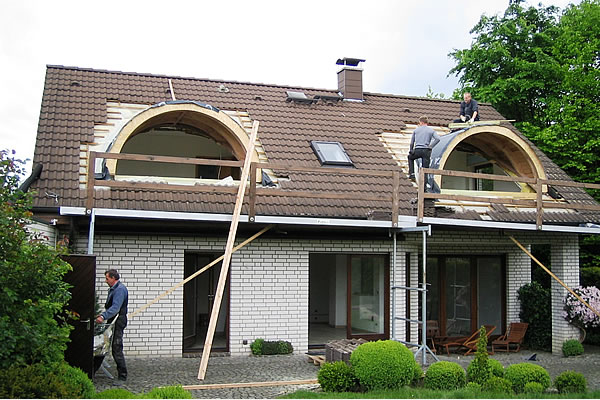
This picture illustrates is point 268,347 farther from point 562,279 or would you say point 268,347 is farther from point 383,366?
point 562,279

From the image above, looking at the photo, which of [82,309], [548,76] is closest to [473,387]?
[82,309]

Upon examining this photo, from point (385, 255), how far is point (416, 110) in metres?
5.61

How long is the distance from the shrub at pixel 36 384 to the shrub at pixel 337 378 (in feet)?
11.5

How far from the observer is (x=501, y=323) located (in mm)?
15875

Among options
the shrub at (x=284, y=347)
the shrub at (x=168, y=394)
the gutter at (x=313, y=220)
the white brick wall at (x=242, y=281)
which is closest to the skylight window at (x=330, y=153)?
the white brick wall at (x=242, y=281)

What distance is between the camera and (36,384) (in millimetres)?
6641

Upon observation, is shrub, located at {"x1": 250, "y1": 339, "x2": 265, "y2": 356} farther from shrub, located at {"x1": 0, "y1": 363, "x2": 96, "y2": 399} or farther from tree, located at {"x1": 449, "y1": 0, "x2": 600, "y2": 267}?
tree, located at {"x1": 449, "y1": 0, "x2": 600, "y2": 267}

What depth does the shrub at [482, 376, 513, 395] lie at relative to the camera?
30.1 ft

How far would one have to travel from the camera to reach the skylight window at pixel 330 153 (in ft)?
47.4

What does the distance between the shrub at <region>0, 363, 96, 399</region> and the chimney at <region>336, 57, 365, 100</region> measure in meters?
12.7

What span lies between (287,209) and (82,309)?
4718 mm

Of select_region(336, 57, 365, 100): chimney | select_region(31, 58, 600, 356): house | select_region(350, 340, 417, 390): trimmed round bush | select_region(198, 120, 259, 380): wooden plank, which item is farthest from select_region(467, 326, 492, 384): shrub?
select_region(336, 57, 365, 100): chimney

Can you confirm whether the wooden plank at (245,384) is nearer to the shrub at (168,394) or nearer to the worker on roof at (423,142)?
the shrub at (168,394)

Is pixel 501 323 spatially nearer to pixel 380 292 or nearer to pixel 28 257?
pixel 380 292
